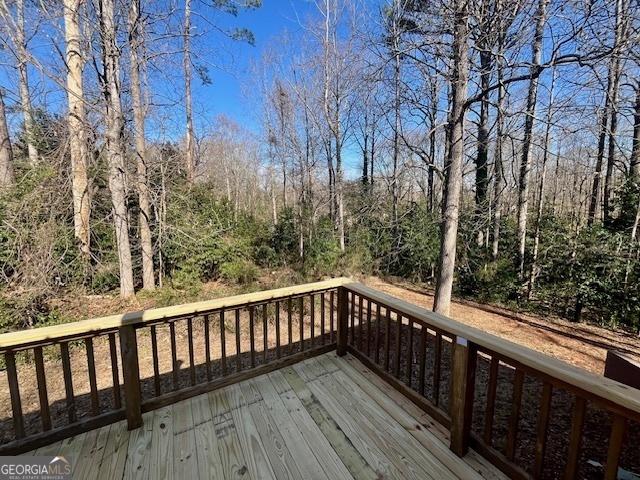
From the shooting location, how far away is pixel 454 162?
4492mm

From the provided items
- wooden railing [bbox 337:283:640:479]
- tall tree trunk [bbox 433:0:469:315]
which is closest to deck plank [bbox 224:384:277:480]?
wooden railing [bbox 337:283:640:479]

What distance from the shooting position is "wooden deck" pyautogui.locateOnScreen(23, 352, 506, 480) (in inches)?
65.3

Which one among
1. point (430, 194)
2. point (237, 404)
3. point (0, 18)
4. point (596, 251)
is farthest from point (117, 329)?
point (430, 194)

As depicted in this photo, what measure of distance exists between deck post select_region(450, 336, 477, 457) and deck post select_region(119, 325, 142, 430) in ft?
6.43

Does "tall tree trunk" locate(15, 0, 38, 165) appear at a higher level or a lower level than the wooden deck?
higher

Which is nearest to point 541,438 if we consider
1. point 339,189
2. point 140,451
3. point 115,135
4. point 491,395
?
point 491,395

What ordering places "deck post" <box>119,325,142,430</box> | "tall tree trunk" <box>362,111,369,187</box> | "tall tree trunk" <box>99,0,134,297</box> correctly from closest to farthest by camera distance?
1. "deck post" <box>119,325,142,430</box>
2. "tall tree trunk" <box>99,0,134,297</box>
3. "tall tree trunk" <box>362,111,369,187</box>

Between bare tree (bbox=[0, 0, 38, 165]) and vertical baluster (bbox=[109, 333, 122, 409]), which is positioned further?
bare tree (bbox=[0, 0, 38, 165])

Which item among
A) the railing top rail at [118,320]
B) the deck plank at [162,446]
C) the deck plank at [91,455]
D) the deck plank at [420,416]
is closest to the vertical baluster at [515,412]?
the deck plank at [420,416]

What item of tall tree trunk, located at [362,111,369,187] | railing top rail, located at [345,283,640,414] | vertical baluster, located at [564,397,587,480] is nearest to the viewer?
railing top rail, located at [345,283,640,414]

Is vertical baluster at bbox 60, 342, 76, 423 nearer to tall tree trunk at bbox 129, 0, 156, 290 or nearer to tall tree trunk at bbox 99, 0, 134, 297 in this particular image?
tall tree trunk at bbox 99, 0, 134, 297

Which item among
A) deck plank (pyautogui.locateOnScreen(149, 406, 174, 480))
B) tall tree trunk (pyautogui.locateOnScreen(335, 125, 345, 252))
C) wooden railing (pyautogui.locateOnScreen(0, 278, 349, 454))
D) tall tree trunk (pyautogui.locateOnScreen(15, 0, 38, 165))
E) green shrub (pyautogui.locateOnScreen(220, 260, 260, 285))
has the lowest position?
green shrub (pyautogui.locateOnScreen(220, 260, 260, 285))

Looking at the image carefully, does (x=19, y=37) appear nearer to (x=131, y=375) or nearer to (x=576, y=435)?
(x=131, y=375)

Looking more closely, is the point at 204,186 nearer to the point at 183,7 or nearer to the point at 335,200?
the point at 335,200
